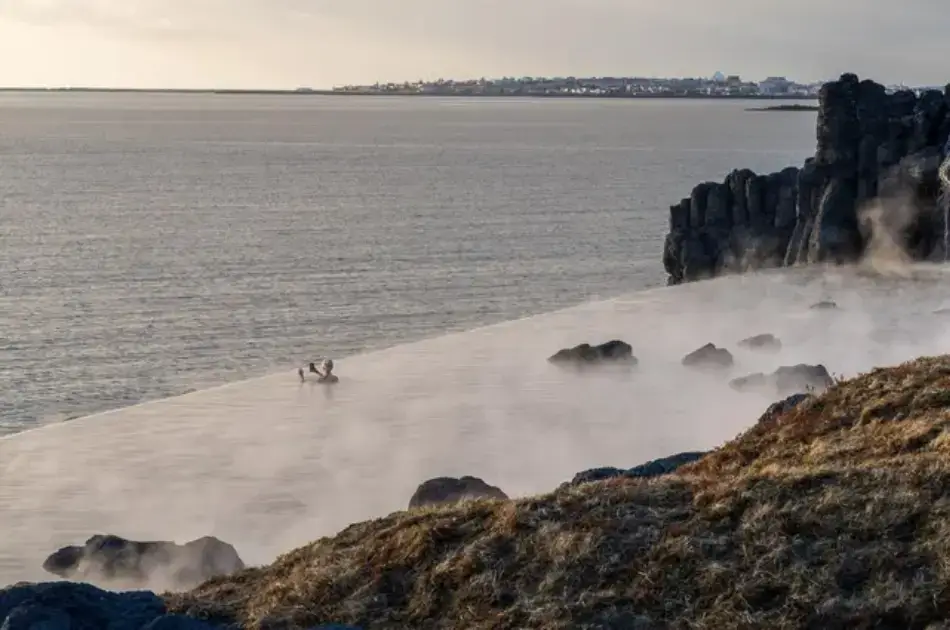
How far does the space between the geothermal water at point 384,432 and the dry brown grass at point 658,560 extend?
36.2 feet

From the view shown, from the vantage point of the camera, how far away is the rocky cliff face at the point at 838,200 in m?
64.6

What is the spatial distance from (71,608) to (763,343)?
110 ft

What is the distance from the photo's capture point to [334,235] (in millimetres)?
91562

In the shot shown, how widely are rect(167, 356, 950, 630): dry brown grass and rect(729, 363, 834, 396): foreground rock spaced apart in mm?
19792

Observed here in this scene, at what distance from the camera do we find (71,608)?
1222 cm

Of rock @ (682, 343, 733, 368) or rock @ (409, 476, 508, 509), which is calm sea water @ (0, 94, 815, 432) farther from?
rock @ (409, 476, 508, 509)

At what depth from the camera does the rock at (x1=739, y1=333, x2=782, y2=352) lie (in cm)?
4253

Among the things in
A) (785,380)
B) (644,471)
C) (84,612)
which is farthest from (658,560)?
(785,380)

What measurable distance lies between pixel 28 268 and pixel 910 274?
45767 mm

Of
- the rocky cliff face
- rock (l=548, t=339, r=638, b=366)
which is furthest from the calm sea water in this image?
rock (l=548, t=339, r=638, b=366)

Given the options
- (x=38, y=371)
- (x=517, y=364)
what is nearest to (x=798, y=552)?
(x=517, y=364)

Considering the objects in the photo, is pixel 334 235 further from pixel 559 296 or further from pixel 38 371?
pixel 38 371

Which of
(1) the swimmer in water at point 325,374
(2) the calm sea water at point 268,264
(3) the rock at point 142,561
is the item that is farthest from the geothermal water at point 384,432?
(2) the calm sea water at point 268,264

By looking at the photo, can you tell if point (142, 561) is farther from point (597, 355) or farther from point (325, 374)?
point (597, 355)
